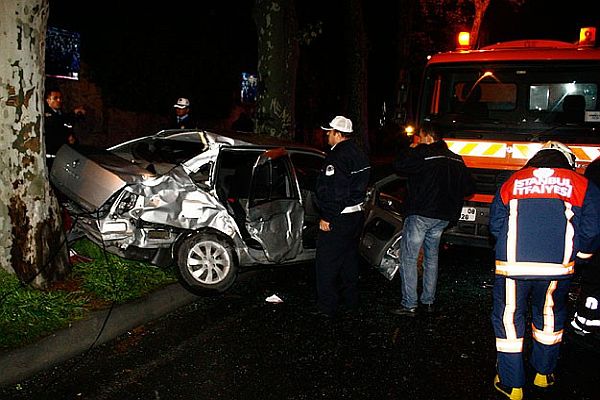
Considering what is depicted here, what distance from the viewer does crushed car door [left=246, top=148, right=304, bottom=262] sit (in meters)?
6.28

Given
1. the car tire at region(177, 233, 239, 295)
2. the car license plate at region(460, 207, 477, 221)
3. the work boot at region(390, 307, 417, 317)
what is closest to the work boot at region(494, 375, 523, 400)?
the work boot at region(390, 307, 417, 317)

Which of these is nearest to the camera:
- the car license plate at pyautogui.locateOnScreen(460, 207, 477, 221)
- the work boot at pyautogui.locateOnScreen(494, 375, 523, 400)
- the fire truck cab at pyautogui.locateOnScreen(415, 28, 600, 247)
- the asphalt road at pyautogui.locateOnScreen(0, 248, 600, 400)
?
the work boot at pyautogui.locateOnScreen(494, 375, 523, 400)

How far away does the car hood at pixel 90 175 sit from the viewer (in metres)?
5.73

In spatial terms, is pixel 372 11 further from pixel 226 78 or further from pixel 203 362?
pixel 203 362

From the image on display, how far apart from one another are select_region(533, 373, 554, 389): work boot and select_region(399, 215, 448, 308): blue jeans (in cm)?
166

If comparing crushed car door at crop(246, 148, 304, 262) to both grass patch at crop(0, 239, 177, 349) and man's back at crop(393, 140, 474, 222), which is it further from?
man's back at crop(393, 140, 474, 222)

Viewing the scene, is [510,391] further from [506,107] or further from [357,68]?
[357,68]

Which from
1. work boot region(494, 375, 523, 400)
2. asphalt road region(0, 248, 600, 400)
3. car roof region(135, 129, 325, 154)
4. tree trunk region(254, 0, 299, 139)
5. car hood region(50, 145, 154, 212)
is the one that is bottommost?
asphalt road region(0, 248, 600, 400)

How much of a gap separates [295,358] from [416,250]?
1.63 metres

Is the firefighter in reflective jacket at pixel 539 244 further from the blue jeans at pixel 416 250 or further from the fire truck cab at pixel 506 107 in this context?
the fire truck cab at pixel 506 107

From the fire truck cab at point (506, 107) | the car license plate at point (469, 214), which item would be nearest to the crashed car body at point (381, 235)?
the car license plate at point (469, 214)

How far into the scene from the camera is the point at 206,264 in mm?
6117

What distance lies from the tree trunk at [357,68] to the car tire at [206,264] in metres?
12.1

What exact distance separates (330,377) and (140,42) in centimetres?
1110
